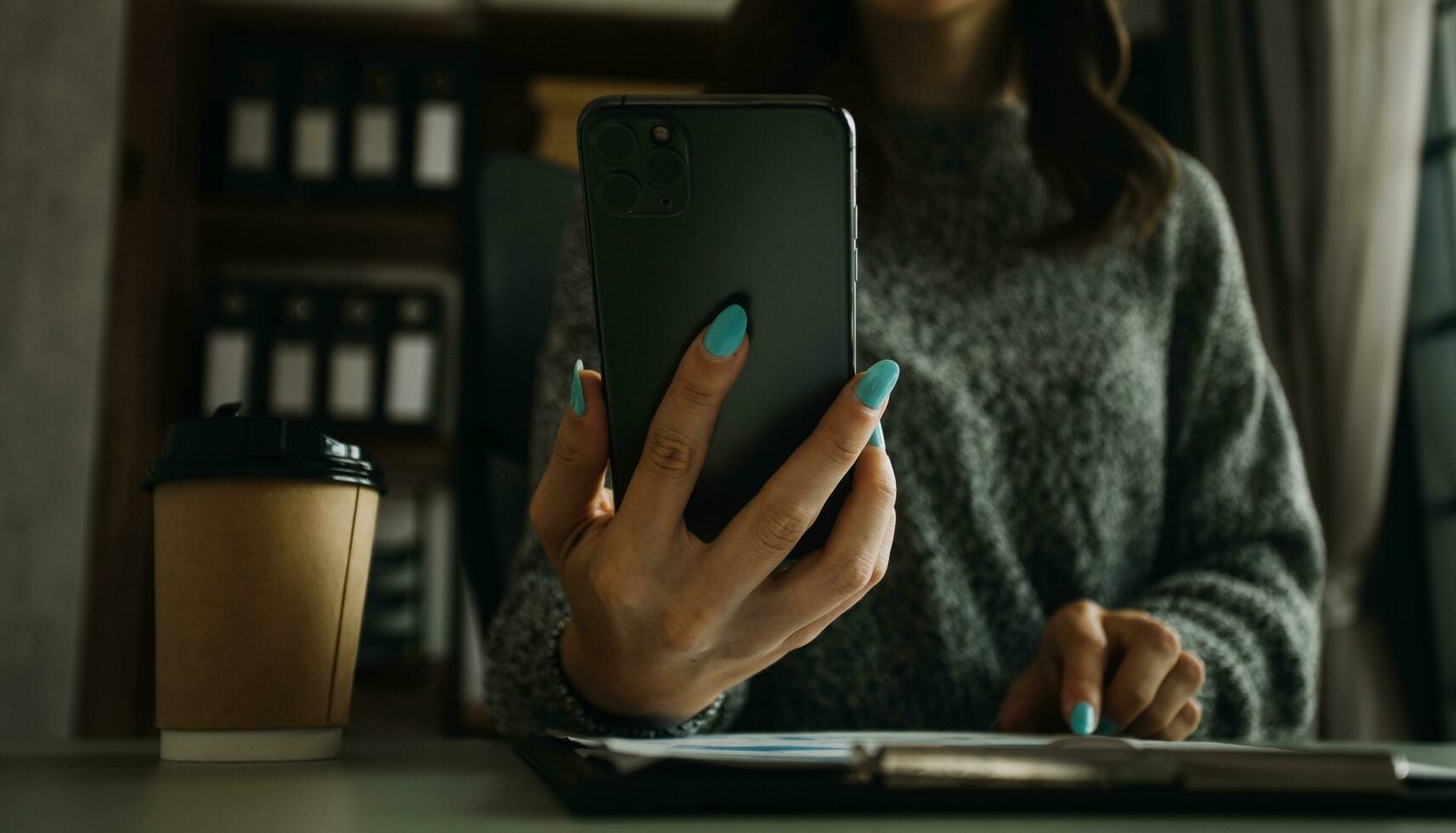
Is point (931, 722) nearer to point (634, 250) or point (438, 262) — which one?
point (634, 250)

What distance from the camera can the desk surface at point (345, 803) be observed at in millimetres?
287

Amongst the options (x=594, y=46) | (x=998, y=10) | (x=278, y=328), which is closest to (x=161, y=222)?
(x=278, y=328)

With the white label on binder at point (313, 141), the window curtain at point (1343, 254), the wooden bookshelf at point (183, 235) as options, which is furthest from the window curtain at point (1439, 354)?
the white label on binder at point (313, 141)

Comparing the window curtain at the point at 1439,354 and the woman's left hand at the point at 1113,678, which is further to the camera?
the window curtain at the point at 1439,354

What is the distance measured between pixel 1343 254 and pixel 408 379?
1538 millimetres

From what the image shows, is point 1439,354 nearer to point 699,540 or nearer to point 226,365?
point 699,540

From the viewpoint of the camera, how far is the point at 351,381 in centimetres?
181

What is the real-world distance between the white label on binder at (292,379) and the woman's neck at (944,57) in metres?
1.11

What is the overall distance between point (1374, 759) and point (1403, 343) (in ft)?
5.91

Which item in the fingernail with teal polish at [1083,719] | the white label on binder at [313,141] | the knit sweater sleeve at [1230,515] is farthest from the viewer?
the white label on binder at [313,141]

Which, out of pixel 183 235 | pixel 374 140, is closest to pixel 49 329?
pixel 183 235

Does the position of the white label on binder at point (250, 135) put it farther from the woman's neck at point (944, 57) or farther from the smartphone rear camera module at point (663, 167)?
the smartphone rear camera module at point (663, 167)

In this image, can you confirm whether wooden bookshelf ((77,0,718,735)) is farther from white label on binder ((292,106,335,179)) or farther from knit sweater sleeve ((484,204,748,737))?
knit sweater sleeve ((484,204,748,737))

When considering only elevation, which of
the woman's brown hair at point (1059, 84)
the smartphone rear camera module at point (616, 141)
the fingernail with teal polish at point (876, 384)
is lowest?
the fingernail with teal polish at point (876, 384)
